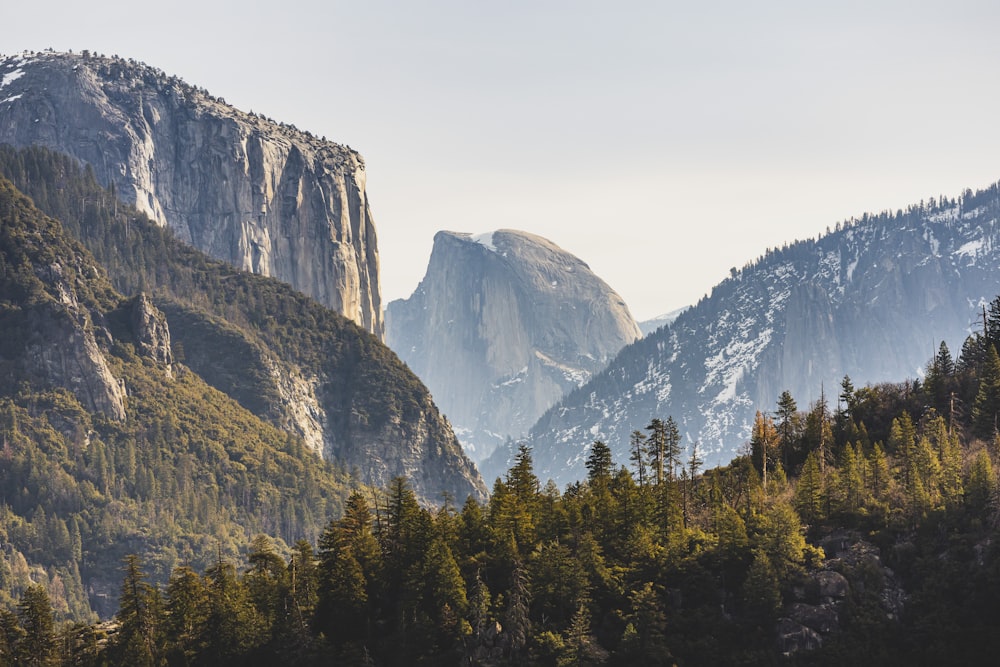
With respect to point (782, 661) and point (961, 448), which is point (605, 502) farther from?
point (961, 448)

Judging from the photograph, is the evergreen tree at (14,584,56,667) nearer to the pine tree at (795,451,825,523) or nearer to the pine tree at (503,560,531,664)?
the pine tree at (503,560,531,664)

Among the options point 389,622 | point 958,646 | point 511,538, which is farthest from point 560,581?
point 958,646

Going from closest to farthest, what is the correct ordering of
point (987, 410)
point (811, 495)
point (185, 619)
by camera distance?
1. point (185, 619)
2. point (811, 495)
3. point (987, 410)

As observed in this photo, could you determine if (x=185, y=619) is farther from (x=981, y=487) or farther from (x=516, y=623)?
(x=981, y=487)

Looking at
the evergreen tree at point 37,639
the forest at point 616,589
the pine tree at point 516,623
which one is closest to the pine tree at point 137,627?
the forest at point 616,589

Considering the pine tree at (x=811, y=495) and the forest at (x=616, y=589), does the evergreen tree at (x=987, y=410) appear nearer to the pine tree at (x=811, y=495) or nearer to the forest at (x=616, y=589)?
the forest at (x=616, y=589)

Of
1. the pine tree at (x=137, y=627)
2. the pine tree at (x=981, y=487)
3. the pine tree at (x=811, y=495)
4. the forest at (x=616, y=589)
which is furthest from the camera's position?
the pine tree at (x=811, y=495)

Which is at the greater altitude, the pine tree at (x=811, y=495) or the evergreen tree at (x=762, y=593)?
the pine tree at (x=811, y=495)

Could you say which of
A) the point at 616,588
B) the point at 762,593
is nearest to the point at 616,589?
the point at 616,588

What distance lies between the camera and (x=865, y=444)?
655 ft

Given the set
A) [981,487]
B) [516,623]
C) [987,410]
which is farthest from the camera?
[987,410]

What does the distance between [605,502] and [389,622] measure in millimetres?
31880

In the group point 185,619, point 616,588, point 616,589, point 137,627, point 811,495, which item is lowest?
point 137,627

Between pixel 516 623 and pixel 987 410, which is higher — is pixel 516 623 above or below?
below
